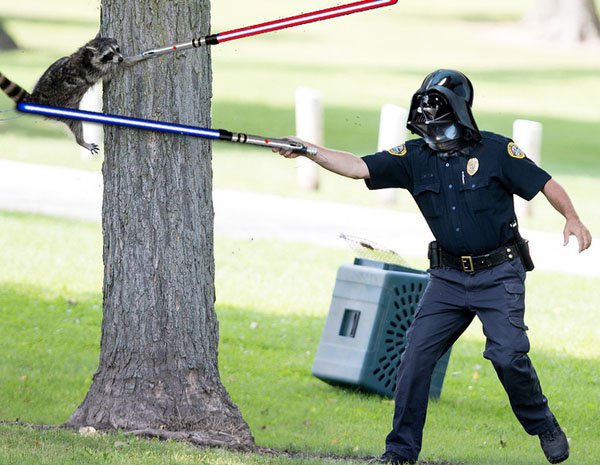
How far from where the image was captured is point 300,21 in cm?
577

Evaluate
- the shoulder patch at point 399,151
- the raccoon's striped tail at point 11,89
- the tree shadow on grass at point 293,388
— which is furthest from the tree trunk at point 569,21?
the raccoon's striped tail at point 11,89

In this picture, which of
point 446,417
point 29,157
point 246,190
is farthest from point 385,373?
point 29,157

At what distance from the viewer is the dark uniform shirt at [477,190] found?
18.8 ft

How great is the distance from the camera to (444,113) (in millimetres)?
5785

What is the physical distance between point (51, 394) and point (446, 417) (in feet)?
7.83

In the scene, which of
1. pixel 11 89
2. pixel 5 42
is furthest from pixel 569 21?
pixel 11 89

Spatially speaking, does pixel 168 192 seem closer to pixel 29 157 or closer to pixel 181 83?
pixel 181 83

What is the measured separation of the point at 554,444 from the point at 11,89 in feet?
9.83

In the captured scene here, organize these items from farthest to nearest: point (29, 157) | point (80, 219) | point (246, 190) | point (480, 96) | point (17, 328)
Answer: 1. point (480, 96)
2. point (29, 157)
3. point (246, 190)
4. point (80, 219)
5. point (17, 328)

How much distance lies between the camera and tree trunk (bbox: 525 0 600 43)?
36.8 meters

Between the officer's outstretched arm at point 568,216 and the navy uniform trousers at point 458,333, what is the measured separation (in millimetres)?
294

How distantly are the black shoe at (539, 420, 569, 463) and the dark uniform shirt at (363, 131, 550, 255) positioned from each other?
3.01ft

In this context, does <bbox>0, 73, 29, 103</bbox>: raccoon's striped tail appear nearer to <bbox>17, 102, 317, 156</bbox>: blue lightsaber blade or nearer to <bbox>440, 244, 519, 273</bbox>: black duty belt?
<bbox>17, 102, 317, 156</bbox>: blue lightsaber blade

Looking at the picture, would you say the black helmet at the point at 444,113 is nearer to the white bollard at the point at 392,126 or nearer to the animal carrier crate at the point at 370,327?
the animal carrier crate at the point at 370,327
